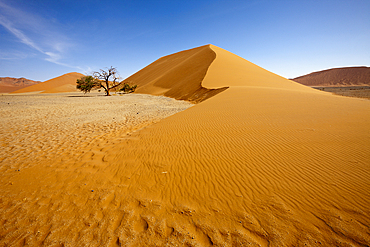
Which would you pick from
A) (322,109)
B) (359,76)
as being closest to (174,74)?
(322,109)

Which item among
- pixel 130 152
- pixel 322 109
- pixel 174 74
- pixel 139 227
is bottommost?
pixel 139 227

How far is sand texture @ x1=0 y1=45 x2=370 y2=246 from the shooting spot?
247cm

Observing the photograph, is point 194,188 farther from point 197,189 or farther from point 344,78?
point 344,78

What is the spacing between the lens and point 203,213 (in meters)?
2.87

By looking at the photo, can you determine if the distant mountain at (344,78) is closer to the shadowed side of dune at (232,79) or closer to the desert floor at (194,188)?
the shadowed side of dune at (232,79)

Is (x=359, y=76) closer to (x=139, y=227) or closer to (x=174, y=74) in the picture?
(x=174, y=74)

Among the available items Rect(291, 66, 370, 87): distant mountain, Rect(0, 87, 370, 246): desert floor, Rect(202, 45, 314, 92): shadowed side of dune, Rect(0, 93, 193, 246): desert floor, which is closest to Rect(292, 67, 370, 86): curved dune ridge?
Rect(291, 66, 370, 87): distant mountain

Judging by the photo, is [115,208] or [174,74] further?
[174,74]

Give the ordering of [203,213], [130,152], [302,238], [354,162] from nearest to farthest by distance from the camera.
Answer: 1. [302,238]
2. [203,213]
3. [354,162]
4. [130,152]

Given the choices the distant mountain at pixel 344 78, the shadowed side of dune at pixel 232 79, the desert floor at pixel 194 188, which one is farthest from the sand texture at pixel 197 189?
the distant mountain at pixel 344 78

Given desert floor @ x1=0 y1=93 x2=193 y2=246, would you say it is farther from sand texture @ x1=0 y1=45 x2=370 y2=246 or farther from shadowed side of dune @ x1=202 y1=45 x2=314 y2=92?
shadowed side of dune @ x1=202 y1=45 x2=314 y2=92

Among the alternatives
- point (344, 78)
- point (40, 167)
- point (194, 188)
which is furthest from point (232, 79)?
point (344, 78)

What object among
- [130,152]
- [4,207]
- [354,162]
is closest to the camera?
[4,207]

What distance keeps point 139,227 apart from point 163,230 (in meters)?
0.43
